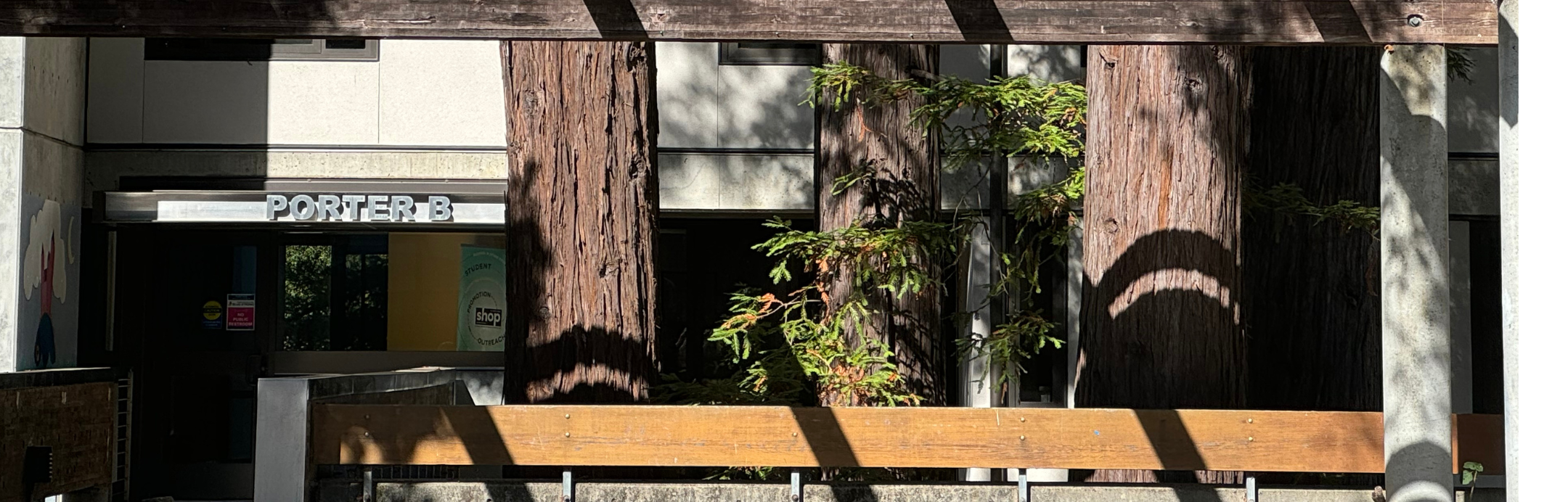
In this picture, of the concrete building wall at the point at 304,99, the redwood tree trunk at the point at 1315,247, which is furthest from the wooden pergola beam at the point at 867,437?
the concrete building wall at the point at 304,99

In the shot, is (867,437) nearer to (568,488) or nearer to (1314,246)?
(568,488)

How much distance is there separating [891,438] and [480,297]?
7.00m

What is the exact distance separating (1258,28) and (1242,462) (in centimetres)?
171

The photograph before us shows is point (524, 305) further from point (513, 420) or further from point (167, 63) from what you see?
point (167, 63)

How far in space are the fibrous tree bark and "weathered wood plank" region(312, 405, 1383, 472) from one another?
285 cm

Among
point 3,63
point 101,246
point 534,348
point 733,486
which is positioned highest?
A: point 3,63

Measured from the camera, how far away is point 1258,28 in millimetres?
4332

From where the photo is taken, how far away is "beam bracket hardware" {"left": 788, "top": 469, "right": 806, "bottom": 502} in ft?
16.7

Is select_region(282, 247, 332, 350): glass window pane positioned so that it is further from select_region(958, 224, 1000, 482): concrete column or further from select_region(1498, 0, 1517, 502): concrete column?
select_region(1498, 0, 1517, 502): concrete column

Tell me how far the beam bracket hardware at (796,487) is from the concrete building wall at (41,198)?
755cm

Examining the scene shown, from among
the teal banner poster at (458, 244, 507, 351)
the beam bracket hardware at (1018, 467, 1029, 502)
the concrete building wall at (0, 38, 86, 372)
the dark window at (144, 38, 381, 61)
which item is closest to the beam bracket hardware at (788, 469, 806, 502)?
the beam bracket hardware at (1018, 467, 1029, 502)

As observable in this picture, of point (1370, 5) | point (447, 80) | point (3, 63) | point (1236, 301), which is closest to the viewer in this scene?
point (1370, 5)

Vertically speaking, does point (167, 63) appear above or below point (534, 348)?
above

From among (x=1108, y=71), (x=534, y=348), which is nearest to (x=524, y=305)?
Result: (x=534, y=348)
